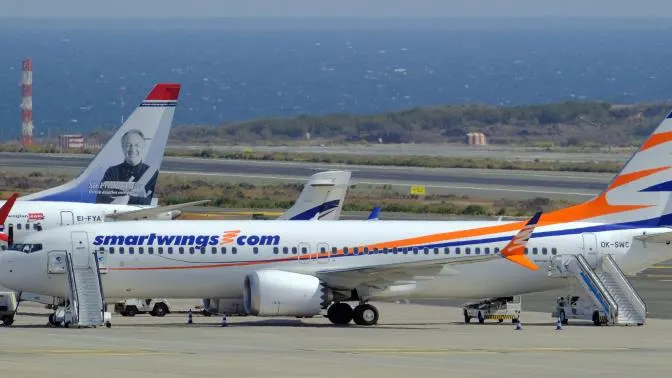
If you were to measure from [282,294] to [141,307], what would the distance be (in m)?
7.55

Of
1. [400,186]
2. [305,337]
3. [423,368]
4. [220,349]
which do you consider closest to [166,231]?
[305,337]

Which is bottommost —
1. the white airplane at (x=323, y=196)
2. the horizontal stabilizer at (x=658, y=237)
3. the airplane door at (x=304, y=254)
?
the airplane door at (x=304, y=254)

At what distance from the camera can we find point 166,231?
5569 centimetres

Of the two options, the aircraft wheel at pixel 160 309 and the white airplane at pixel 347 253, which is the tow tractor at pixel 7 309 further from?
the aircraft wheel at pixel 160 309

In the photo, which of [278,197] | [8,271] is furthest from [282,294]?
[278,197]

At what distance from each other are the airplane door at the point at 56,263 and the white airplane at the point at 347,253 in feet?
0.37

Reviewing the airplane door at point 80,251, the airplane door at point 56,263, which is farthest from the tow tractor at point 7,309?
the airplane door at point 80,251

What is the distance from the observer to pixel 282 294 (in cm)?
5444

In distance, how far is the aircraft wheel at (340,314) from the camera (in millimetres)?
55938

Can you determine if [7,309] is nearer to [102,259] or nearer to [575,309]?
[102,259]

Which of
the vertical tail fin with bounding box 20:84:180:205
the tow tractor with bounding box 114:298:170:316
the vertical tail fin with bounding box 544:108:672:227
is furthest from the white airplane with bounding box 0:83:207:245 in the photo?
the vertical tail fin with bounding box 544:108:672:227

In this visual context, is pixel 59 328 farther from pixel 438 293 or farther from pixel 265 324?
pixel 438 293

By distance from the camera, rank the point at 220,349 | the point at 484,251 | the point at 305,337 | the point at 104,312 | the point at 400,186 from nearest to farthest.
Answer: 1. the point at 220,349
2. the point at 305,337
3. the point at 104,312
4. the point at 484,251
5. the point at 400,186

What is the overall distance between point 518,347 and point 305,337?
22.1ft
